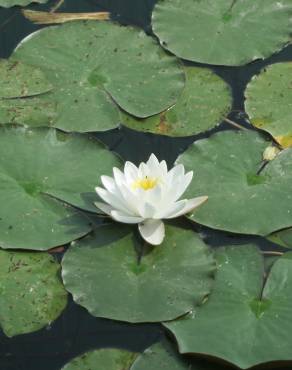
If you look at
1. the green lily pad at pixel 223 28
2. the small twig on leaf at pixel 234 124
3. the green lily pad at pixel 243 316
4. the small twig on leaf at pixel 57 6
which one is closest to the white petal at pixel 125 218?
the green lily pad at pixel 243 316

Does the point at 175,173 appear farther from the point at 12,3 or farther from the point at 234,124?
the point at 12,3

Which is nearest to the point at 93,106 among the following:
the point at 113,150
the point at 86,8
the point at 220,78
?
the point at 113,150

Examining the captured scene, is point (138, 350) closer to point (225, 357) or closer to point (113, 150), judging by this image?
point (225, 357)

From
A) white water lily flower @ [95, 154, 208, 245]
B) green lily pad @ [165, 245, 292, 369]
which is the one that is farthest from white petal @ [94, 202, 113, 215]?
green lily pad @ [165, 245, 292, 369]

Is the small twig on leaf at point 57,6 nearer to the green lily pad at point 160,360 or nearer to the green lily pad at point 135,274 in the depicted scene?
the green lily pad at point 135,274

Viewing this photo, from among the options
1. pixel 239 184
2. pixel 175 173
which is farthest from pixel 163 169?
pixel 239 184

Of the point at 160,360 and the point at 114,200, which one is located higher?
the point at 114,200

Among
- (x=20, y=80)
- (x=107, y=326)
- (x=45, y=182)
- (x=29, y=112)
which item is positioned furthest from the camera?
(x=20, y=80)
